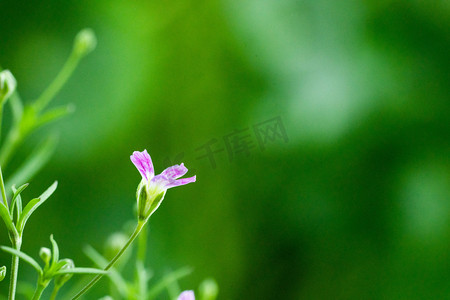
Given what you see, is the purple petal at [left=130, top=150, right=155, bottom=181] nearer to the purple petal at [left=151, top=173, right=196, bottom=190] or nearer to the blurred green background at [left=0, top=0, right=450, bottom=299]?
the purple petal at [left=151, top=173, right=196, bottom=190]

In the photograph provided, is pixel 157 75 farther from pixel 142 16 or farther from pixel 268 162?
pixel 268 162

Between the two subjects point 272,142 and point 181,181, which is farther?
point 272,142

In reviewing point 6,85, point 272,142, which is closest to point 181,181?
point 6,85

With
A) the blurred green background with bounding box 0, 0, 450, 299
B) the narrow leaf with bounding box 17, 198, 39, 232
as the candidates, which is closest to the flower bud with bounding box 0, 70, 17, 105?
the narrow leaf with bounding box 17, 198, 39, 232

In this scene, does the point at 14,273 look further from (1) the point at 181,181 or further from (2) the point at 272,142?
(2) the point at 272,142

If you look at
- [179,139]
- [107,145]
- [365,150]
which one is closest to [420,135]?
[365,150]

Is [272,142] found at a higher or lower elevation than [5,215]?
lower
